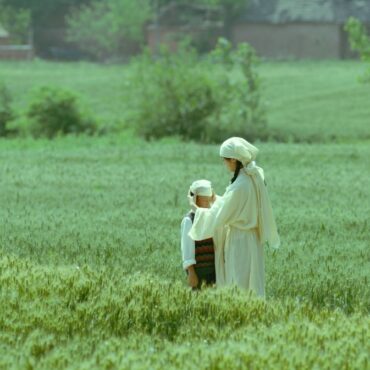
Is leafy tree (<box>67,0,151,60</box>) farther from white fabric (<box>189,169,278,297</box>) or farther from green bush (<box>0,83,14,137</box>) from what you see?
white fabric (<box>189,169,278,297</box>)

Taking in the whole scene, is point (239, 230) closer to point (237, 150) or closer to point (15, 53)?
point (237, 150)

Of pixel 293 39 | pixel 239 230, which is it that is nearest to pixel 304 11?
pixel 293 39

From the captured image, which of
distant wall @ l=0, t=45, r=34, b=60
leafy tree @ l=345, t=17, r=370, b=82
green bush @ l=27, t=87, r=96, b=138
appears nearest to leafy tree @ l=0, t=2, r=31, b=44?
distant wall @ l=0, t=45, r=34, b=60

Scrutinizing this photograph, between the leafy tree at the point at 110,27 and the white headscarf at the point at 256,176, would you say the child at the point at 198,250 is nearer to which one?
the white headscarf at the point at 256,176

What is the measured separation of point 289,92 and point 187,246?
54.3 m

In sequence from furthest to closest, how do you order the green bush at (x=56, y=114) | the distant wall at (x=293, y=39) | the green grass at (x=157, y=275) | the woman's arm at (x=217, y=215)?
the distant wall at (x=293, y=39)
the green bush at (x=56, y=114)
the woman's arm at (x=217, y=215)
the green grass at (x=157, y=275)

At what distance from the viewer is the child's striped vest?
1128 cm

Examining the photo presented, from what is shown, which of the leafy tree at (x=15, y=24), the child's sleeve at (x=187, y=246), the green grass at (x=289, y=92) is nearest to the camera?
the child's sleeve at (x=187, y=246)

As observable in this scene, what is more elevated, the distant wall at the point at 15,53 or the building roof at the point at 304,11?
the building roof at the point at 304,11

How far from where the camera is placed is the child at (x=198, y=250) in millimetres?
11133

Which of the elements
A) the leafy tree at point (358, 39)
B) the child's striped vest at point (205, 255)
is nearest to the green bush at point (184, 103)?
the leafy tree at point (358, 39)

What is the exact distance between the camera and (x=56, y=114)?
48.5 m

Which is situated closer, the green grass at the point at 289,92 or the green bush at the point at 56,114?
the green bush at the point at 56,114

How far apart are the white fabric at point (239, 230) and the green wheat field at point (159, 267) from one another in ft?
1.59
